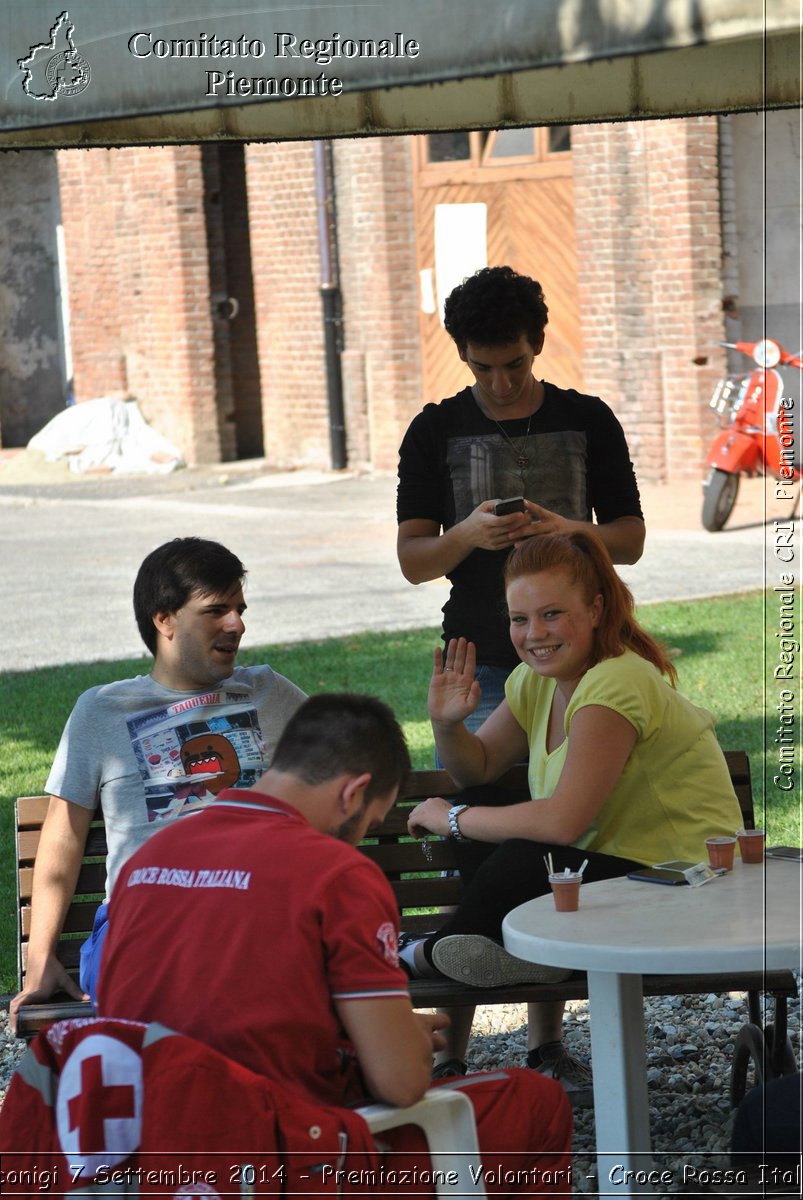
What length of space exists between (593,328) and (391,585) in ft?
16.5

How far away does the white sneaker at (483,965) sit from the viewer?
375 cm

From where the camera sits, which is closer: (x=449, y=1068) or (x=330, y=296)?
(x=449, y=1068)

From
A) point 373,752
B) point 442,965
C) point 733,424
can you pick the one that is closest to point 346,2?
point 373,752

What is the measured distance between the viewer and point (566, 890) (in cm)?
324

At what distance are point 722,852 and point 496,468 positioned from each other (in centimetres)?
135

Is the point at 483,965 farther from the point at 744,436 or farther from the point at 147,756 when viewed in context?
the point at 744,436

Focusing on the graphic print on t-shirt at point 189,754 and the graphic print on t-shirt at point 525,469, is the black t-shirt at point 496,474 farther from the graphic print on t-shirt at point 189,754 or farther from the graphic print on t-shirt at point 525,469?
the graphic print on t-shirt at point 189,754

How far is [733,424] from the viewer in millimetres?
13523

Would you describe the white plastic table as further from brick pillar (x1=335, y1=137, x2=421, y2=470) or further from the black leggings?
brick pillar (x1=335, y1=137, x2=421, y2=470)

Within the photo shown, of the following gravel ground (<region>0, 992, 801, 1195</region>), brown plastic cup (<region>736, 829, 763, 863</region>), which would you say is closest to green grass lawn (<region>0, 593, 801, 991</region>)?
gravel ground (<region>0, 992, 801, 1195</region>)

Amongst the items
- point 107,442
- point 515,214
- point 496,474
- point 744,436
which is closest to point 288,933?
point 496,474

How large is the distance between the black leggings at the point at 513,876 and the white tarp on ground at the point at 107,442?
17159 mm

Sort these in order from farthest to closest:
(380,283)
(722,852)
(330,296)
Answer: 1. (330,296)
2. (380,283)
3. (722,852)

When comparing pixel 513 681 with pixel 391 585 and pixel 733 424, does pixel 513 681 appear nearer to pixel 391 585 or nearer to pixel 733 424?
pixel 391 585
